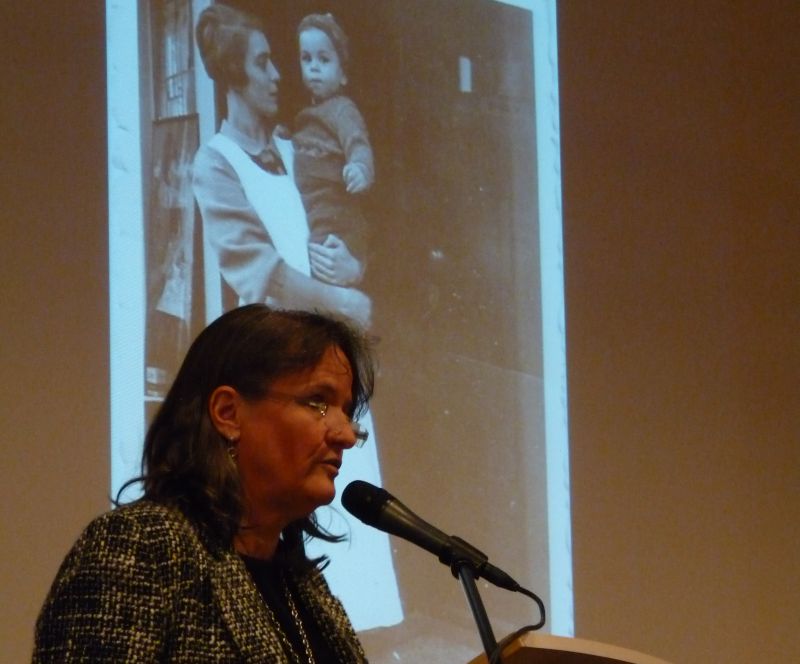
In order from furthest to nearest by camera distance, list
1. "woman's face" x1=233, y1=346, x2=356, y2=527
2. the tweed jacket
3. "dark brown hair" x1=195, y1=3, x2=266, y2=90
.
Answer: "dark brown hair" x1=195, y1=3, x2=266, y2=90, "woman's face" x1=233, y1=346, x2=356, y2=527, the tweed jacket

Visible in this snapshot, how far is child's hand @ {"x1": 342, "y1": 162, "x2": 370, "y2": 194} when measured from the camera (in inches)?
112

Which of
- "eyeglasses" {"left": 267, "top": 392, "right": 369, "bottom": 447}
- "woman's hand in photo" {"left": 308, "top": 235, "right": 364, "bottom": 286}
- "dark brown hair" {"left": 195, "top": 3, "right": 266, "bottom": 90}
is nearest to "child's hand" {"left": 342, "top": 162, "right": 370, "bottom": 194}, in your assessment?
"woman's hand in photo" {"left": 308, "top": 235, "right": 364, "bottom": 286}

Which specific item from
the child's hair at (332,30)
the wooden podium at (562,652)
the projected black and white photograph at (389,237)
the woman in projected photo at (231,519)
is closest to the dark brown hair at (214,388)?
the woman in projected photo at (231,519)

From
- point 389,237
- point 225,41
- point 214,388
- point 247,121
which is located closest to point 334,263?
point 389,237

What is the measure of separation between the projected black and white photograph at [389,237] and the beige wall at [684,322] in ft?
0.59

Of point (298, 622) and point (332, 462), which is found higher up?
point (332, 462)

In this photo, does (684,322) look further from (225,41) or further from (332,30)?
(225,41)

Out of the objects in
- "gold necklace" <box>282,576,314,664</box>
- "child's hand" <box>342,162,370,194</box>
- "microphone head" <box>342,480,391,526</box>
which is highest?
"child's hand" <box>342,162,370,194</box>

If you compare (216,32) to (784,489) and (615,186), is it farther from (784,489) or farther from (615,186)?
(784,489)

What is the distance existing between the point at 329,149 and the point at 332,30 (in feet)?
0.94

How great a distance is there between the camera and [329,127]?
2.82m

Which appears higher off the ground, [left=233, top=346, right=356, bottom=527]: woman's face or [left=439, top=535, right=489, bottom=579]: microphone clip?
[left=233, top=346, right=356, bottom=527]: woman's face

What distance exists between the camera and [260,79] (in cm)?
271

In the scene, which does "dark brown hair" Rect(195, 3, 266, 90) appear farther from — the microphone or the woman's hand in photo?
the microphone
